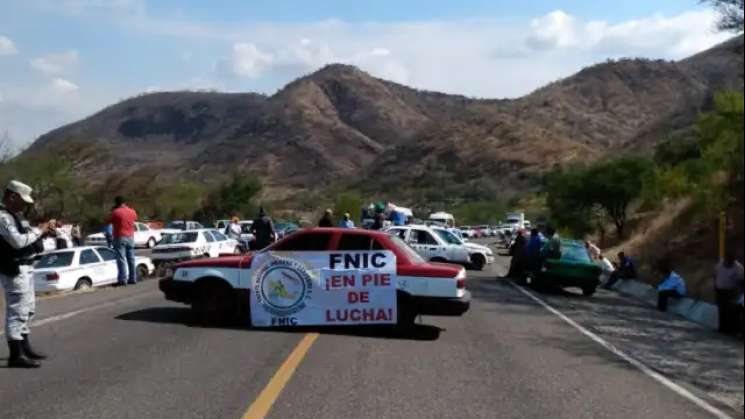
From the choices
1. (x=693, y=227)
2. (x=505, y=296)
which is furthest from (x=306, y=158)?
(x=505, y=296)

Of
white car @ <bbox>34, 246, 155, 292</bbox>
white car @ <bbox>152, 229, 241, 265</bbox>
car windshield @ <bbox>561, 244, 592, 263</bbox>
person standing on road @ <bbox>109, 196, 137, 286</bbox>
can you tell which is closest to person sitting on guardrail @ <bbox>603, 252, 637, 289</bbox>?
car windshield @ <bbox>561, 244, 592, 263</bbox>

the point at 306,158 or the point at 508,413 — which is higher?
the point at 306,158

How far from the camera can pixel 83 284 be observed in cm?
2283

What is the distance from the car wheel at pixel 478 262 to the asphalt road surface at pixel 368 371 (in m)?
15.4

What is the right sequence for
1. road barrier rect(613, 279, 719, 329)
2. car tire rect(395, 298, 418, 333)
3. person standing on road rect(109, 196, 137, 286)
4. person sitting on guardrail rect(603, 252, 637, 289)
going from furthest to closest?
person sitting on guardrail rect(603, 252, 637, 289) < person standing on road rect(109, 196, 137, 286) < road barrier rect(613, 279, 719, 329) < car tire rect(395, 298, 418, 333)

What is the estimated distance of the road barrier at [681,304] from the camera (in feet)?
58.0

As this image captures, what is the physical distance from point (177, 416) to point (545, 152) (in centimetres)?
11187

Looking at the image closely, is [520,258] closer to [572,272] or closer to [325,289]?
[572,272]

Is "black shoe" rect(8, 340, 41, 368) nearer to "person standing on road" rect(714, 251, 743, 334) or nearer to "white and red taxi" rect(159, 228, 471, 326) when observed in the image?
"white and red taxi" rect(159, 228, 471, 326)

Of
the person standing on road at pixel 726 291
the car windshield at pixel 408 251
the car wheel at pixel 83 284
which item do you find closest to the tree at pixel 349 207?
the car wheel at pixel 83 284

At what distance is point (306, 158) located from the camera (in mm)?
156000

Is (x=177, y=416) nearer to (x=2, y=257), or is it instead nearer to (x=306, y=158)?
(x=2, y=257)

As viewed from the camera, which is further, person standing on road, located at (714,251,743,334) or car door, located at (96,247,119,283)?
car door, located at (96,247,119,283)

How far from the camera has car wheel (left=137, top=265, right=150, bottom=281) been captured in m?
25.9
